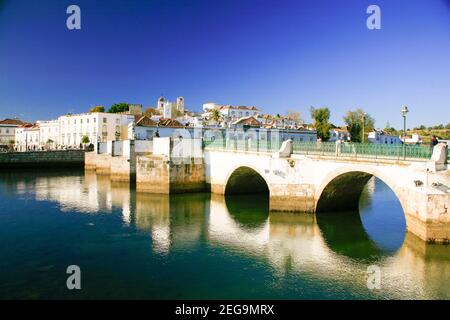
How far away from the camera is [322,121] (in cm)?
6325

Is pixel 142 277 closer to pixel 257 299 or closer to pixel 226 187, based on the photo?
pixel 257 299

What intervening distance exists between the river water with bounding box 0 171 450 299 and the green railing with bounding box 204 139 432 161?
390 centimetres

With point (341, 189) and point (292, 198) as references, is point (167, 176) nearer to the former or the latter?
point (292, 198)

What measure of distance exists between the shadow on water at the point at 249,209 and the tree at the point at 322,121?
111ft

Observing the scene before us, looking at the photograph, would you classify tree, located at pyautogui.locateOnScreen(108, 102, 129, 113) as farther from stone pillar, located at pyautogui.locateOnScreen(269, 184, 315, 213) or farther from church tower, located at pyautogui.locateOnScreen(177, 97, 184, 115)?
A: stone pillar, located at pyautogui.locateOnScreen(269, 184, 315, 213)

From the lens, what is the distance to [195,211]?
25.3 meters

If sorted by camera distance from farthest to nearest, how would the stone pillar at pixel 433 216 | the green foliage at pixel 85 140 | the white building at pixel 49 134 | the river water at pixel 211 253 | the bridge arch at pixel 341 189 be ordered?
the white building at pixel 49 134 < the green foliage at pixel 85 140 < the bridge arch at pixel 341 189 < the stone pillar at pixel 433 216 < the river water at pixel 211 253

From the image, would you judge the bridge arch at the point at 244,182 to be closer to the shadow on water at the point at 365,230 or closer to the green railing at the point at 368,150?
the green railing at the point at 368,150

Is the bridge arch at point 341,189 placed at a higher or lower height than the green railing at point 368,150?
lower

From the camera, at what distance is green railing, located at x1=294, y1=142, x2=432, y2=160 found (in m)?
17.0

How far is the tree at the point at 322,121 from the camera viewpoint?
62.0m

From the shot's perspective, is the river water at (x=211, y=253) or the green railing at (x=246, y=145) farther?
the green railing at (x=246, y=145)

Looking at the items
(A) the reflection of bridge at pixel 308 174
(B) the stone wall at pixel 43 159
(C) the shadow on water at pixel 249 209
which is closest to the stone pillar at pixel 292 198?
(A) the reflection of bridge at pixel 308 174
